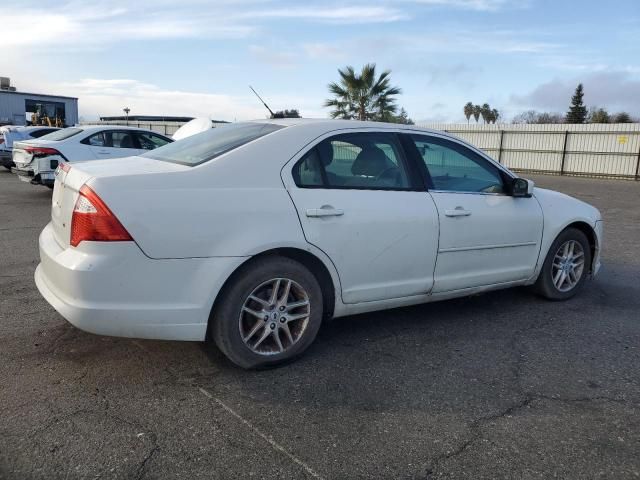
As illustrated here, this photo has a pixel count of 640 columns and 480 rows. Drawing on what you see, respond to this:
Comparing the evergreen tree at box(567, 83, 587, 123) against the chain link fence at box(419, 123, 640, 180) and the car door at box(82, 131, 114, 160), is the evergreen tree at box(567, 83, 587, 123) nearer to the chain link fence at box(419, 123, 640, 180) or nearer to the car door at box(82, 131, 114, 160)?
the chain link fence at box(419, 123, 640, 180)

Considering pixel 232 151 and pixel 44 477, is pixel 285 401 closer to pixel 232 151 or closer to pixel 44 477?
pixel 44 477

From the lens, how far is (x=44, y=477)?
2.42 m

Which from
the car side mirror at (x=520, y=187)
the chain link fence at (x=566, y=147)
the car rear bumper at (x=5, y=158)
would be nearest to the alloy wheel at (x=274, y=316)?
the car side mirror at (x=520, y=187)

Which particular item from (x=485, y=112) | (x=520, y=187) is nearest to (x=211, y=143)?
(x=520, y=187)

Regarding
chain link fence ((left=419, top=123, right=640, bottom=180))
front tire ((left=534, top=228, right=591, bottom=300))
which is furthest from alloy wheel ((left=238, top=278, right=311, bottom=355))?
chain link fence ((left=419, top=123, right=640, bottom=180))

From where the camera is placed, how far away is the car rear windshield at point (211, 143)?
3.67 m

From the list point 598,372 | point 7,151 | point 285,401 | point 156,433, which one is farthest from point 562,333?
point 7,151

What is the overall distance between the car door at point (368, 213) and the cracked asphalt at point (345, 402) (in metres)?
0.52

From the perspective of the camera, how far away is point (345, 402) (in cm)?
316

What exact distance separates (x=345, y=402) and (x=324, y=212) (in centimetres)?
117

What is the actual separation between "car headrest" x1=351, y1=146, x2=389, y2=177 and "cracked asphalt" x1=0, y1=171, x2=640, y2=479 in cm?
123

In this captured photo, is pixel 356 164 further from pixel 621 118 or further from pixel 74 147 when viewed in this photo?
pixel 621 118

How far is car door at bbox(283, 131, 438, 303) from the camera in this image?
3.61 meters

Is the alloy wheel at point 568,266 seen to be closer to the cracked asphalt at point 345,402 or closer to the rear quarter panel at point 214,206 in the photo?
the cracked asphalt at point 345,402
